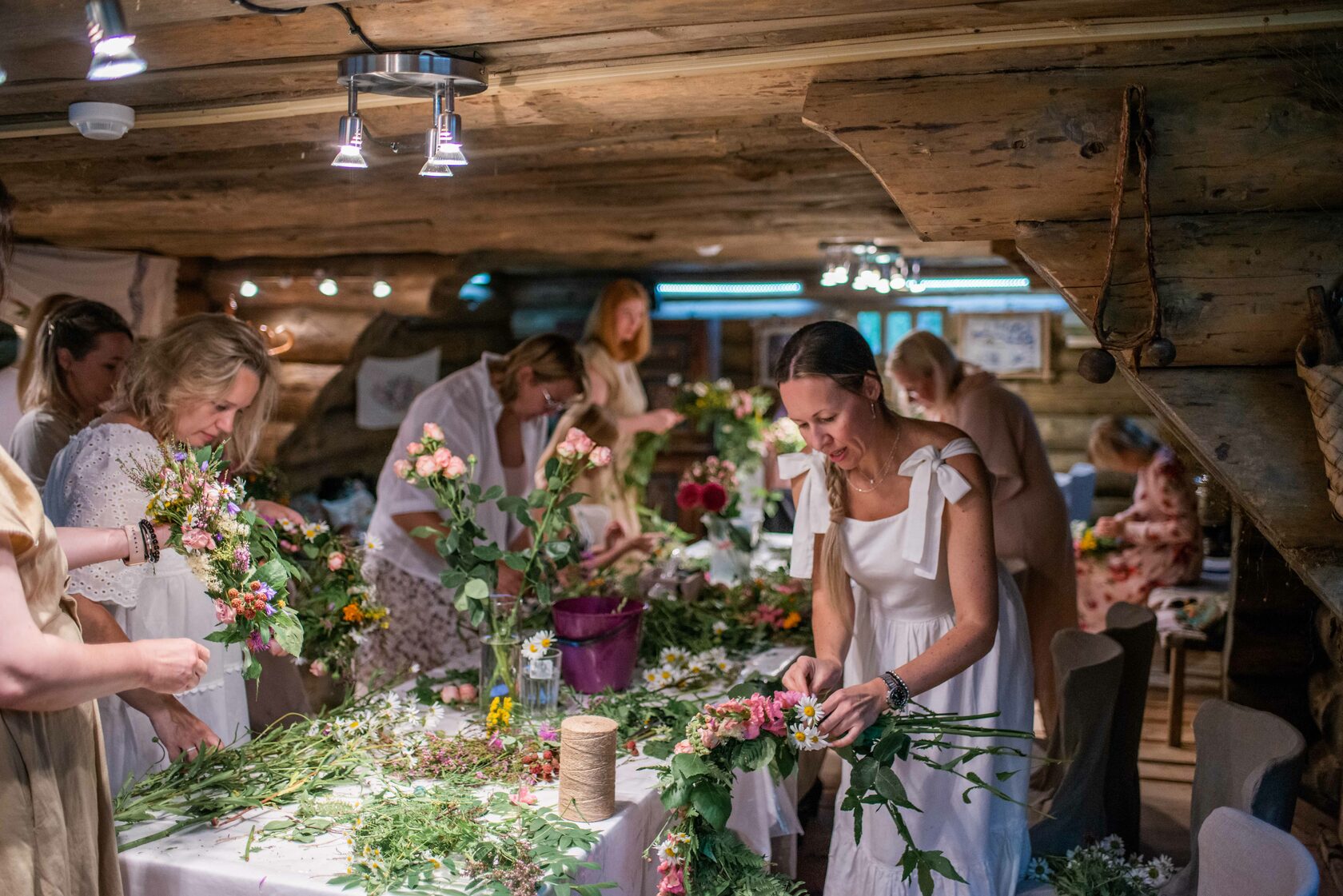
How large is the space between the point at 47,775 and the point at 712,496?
3174mm

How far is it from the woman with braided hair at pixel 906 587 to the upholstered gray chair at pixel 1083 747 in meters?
0.33

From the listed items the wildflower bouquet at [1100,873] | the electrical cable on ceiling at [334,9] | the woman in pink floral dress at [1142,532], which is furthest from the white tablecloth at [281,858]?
the woman in pink floral dress at [1142,532]

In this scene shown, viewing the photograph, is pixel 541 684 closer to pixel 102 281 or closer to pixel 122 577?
pixel 122 577

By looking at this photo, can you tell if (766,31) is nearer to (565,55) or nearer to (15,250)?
(565,55)

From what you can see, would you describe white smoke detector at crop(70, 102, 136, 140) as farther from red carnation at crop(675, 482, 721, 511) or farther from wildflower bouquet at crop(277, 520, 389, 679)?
red carnation at crop(675, 482, 721, 511)

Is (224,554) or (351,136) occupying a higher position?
(351,136)

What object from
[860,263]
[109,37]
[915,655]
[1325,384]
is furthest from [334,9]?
[860,263]

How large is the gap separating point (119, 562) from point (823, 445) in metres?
1.65

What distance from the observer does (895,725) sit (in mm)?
2236

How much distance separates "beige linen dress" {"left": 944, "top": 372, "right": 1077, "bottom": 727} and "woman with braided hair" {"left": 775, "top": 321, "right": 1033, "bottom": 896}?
2.02 m

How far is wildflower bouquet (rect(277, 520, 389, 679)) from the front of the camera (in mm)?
2988

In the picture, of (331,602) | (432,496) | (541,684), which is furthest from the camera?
(432,496)

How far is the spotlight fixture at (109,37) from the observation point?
71.6 inches

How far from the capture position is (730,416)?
768 cm
